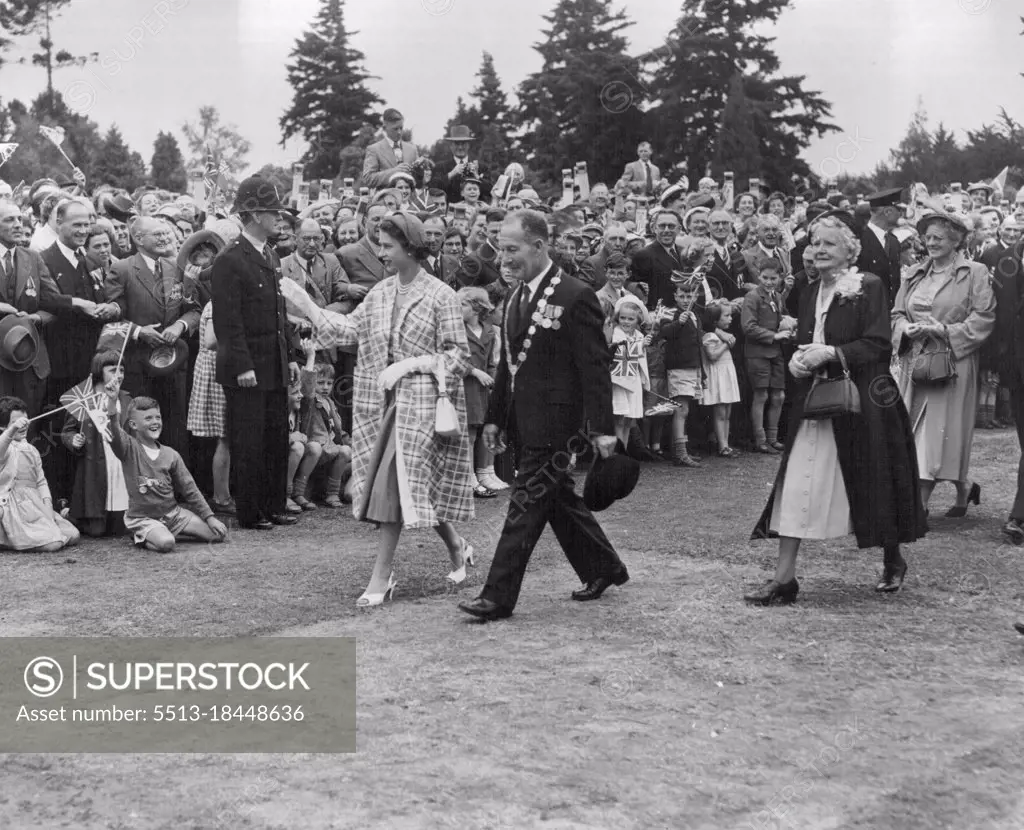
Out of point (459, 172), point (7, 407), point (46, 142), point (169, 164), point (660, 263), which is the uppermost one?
point (169, 164)

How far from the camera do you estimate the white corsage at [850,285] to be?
23.9 feet

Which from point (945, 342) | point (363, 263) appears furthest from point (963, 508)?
point (363, 263)

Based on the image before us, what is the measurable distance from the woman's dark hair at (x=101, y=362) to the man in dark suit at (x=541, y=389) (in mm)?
3752

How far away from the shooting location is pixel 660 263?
43.9 feet

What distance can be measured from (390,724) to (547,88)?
108 ft

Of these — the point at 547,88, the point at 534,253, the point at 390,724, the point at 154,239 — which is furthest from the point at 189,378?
the point at 547,88

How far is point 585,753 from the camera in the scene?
482cm

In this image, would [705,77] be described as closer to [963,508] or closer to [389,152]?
[389,152]

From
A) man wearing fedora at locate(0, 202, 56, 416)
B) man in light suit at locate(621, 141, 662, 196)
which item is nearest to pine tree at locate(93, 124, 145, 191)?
man in light suit at locate(621, 141, 662, 196)

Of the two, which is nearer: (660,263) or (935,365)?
(935,365)

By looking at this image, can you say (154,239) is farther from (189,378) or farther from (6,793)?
(6,793)

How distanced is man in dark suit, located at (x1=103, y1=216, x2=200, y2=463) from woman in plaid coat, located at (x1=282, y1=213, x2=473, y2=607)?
306 centimetres

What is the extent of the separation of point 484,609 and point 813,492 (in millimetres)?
1882

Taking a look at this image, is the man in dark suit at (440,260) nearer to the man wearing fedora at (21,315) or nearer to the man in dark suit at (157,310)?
the man in dark suit at (157,310)
